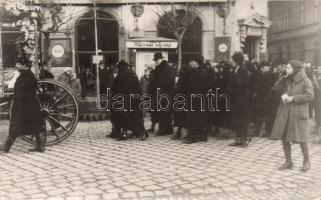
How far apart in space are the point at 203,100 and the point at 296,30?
23835mm

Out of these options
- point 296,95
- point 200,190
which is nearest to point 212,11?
point 296,95

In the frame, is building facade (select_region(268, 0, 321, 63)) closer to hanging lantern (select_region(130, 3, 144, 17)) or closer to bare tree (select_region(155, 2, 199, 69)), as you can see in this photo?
bare tree (select_region(155, 2, 199, 69))

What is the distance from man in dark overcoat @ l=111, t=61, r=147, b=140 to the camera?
403 inches

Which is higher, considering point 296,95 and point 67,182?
point 296,95

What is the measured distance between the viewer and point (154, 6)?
73.5 ft

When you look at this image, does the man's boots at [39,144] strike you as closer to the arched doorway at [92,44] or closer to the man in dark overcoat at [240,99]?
the man in dark overcoat at [240,99]

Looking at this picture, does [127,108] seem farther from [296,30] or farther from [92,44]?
[296,30]

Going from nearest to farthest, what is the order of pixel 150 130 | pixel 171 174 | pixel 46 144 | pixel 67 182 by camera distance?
pixel 67 182
pixel 171 174
pixel 46 144
pixel 150 130

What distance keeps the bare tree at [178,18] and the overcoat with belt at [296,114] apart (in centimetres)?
1391

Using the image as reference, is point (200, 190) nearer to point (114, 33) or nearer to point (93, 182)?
point (93, 182)

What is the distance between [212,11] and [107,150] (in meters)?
15.5

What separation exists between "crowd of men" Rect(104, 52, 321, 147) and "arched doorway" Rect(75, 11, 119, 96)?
11304 millimetres

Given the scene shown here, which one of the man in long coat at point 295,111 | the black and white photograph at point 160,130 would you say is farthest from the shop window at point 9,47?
the man in long coat at point 295,111

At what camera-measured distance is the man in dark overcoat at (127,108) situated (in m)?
10.2
